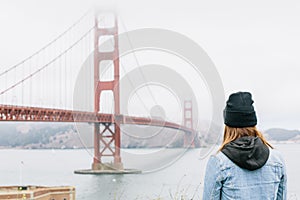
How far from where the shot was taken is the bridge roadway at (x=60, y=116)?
19.4 m

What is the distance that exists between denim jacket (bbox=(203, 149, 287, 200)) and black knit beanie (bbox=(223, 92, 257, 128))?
5.5 inches

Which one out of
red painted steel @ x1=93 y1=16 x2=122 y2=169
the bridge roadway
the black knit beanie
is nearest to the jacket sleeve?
the black knit beanie

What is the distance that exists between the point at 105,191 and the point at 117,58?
12834 millimetres

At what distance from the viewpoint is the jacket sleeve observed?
196cm

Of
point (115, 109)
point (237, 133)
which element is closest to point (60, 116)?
point (115, 109)

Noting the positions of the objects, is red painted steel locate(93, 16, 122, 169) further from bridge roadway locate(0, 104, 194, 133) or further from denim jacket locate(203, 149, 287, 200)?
denim jacket locate(203, 149, 287, 200)

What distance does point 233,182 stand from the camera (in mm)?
1969

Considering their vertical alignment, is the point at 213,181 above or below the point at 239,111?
below

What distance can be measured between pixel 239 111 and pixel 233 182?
0.26 meters

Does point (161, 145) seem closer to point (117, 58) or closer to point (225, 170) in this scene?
point (117, 58)

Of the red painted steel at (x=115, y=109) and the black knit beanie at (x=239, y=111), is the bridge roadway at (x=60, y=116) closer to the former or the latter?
the red painted steel at (x=115, y=109)

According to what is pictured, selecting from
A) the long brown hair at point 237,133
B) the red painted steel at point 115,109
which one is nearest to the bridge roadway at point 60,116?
the red painted steel at point 115,109

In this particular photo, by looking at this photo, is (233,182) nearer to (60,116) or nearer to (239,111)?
(239,111)

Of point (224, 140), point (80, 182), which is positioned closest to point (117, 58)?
point (80, 182)
